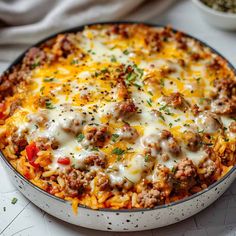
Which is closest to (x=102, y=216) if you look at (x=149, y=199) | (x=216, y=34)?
(x=149, y=199)

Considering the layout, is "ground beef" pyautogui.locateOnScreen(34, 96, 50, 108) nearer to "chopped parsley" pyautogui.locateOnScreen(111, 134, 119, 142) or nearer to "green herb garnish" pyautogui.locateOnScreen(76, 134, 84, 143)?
"green herb garnish" pyautogui.locateOnScreen(76, 134, 84, 143)

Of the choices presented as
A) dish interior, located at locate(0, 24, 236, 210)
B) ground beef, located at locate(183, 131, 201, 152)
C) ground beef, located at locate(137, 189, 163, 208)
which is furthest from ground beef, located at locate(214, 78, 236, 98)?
ground beef, located at locate(137, 189, 163, 208)

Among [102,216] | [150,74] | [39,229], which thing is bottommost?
[39,229]

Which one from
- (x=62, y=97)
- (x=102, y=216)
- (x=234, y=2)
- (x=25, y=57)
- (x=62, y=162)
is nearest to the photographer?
(x=102, y=216)

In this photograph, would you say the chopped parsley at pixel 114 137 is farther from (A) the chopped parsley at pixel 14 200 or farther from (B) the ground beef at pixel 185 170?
(A) the chopped parsley at pixel 14 200

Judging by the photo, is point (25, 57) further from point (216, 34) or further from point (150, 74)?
point (216, 34)

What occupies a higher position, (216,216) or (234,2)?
(234,2)

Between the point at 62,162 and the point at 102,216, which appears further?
the point at 62,162

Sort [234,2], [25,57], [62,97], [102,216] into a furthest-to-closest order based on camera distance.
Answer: [234,2], [25,57], [62,97], [102,216]

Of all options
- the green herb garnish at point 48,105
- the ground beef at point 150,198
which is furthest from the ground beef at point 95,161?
the green herb garnish at point 48,105
